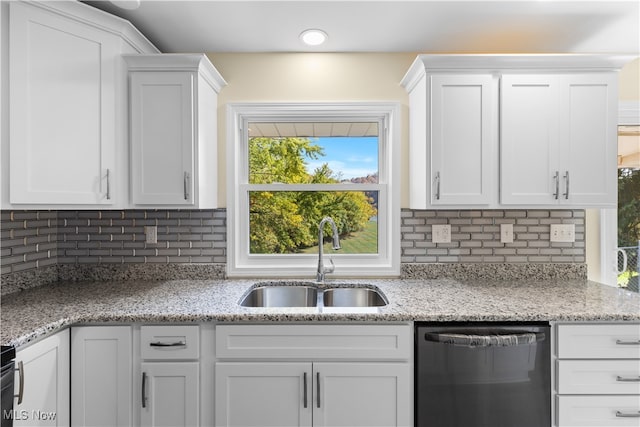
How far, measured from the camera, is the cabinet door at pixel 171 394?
1690mm

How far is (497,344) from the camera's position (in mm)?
1640

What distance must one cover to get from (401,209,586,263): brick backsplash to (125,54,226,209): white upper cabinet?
136 cm

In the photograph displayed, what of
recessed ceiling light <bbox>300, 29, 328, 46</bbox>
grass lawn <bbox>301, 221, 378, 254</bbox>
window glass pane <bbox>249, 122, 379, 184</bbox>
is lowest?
grass lawn <bbox>301, 221, 378, 254</bbox>

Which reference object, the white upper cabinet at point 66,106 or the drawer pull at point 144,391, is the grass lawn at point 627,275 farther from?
the white upper cabinet at point 66,106

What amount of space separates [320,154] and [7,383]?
1.84m

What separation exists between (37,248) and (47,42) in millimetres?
1140

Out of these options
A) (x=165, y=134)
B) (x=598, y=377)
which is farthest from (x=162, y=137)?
(x=598, y=377)

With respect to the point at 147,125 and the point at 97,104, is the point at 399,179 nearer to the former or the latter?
the point at 147,125

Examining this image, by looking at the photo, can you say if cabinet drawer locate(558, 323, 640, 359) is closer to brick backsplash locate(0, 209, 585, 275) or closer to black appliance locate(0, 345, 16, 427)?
brick backsplash locate(0, 209, 585, 275)

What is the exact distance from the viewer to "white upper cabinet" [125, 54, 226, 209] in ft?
6.60

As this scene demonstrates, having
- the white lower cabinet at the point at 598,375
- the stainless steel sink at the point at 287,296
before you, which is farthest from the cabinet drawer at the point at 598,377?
the stainless steel sink at the point at 287,296

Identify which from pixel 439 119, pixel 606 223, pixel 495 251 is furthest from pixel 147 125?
pixel 606 223

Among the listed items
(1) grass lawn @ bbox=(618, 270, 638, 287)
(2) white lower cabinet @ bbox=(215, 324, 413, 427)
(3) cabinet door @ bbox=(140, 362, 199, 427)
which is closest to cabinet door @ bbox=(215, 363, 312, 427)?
(2) white lower cabinet @ bbox=(215, 324, 413, 427)

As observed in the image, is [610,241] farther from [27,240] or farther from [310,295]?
[27,240]
